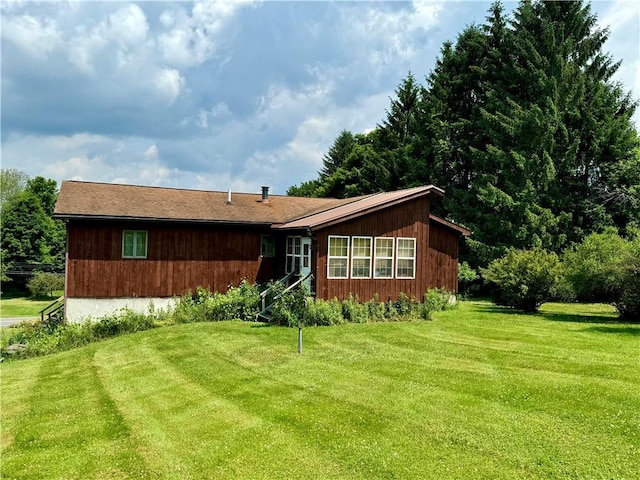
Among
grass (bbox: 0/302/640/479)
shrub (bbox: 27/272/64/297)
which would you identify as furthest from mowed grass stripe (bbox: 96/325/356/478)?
shrub (bbox: 27/272/64/297)

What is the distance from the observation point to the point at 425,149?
34.6 metres

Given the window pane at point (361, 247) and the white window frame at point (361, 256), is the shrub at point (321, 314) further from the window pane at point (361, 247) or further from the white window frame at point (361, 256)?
the window pane at point (361, 247)

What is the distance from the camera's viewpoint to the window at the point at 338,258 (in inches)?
691

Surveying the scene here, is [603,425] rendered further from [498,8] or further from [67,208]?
[498,8]

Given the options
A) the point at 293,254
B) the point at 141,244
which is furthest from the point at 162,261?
the point at 293,254

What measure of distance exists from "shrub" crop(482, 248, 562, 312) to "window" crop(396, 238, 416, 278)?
11.5 feet

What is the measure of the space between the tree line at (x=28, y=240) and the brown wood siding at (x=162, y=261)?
109 ft

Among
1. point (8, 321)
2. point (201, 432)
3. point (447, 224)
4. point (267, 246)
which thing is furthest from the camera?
point (8, 321)

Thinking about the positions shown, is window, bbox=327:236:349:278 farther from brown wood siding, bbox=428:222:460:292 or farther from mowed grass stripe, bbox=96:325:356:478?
mowed grass stripe, bbox=96:325:356:478

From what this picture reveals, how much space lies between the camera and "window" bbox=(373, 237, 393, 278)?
18375mm

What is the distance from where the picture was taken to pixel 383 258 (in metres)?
18.5

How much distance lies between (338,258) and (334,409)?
1006 cm

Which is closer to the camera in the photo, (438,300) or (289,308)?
(289,308)

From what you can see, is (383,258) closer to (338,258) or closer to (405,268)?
(405,268)
